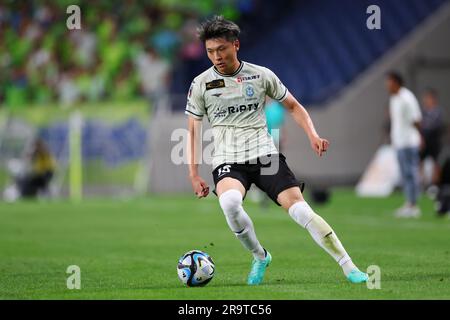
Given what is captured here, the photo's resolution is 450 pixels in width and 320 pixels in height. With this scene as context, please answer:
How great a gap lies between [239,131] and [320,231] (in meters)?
1.15

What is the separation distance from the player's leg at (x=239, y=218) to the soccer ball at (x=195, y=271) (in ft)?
1.24

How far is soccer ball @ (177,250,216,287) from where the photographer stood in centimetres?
945

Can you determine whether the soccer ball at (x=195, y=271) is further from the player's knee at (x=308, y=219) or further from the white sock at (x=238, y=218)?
the player's knee at (x=308, y=219)

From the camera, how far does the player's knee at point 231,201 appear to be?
9.24 meters

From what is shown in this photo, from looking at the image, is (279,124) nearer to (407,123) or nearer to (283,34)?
(407,123)

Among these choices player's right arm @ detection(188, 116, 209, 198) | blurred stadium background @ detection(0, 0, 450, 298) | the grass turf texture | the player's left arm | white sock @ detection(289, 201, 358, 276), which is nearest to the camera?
the grass turf texture

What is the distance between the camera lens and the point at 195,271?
9.47m

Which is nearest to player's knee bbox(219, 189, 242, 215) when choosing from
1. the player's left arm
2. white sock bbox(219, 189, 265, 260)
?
white sock bbox(219, 189, 265, 260)

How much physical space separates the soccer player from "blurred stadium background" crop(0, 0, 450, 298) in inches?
566

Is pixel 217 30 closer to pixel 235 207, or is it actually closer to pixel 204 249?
pixel 235 207

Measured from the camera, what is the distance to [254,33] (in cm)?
3281

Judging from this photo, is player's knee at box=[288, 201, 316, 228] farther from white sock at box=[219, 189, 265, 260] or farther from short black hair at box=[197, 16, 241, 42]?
short black hair at box=[197, 16, 241, 42]

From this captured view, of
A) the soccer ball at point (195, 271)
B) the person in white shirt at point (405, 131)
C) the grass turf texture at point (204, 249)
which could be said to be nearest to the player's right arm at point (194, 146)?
the soccer ball at point (195, 271)
